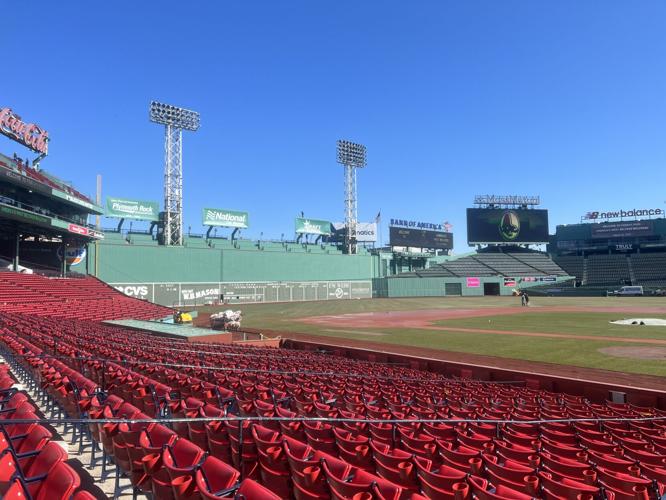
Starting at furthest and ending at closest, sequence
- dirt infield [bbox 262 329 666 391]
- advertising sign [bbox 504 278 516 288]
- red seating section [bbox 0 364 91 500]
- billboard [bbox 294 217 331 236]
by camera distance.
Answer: advertising sign [bbox 504 278 516 288] → billboard [bbox 294 217 331 236] → dirt infield [bbox 262 329 666 391] → red seating section [bbox 0 364 91 500]

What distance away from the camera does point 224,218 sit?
7331cm

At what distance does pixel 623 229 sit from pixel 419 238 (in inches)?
1942

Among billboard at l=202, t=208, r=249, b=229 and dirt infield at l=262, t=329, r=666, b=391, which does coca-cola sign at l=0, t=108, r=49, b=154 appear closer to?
billboard at l=202, t=208, r=249, b=229

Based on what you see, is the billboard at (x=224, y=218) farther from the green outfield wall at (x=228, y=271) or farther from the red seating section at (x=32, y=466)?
the red seating section at (x=32, y=466)

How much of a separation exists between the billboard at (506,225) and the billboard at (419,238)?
5.68m

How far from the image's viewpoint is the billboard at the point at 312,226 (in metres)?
86.3

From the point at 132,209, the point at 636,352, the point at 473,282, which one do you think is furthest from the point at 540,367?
the point at 473,282

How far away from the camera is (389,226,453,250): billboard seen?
101 metres

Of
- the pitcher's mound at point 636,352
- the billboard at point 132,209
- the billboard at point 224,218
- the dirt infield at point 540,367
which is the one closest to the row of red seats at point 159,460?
the dirt infield at point 540,367

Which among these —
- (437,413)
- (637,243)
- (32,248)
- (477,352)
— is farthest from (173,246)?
(637,243)

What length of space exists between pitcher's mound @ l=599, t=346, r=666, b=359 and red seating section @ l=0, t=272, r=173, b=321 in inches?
1313

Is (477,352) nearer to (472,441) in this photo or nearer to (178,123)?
(472,441)

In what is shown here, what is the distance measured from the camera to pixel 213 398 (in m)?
8.90

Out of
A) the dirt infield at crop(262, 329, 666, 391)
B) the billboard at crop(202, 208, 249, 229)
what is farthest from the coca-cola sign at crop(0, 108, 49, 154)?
the dirt infield at crop(262, 329, 666, 391)
